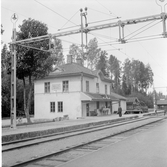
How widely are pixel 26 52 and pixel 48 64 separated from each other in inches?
98.7

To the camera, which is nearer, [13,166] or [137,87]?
[13,166]

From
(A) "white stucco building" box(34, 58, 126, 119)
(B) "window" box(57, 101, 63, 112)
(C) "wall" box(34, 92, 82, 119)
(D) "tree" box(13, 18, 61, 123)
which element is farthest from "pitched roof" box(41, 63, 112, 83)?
(D) "tree" box(13, 18, 61, 123)

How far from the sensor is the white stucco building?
1334 inches

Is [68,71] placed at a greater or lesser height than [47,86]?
greater

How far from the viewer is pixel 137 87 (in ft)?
281

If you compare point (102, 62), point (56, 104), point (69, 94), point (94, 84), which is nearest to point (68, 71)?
point (69, 94)

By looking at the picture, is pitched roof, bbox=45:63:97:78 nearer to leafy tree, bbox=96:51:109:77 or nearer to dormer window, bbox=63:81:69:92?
dormer window, bbox=63:81:69:92

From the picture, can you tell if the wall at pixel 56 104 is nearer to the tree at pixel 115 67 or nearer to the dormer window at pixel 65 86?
the dormer window at pixel 65 86

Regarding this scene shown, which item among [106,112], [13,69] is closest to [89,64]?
[106,112]

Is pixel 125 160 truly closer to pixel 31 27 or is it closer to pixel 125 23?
pixel 125 23

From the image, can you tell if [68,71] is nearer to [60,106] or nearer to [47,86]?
[47,86]

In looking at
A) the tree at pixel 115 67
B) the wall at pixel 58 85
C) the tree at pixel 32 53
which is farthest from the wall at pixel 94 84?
the tree at pixel 115 67

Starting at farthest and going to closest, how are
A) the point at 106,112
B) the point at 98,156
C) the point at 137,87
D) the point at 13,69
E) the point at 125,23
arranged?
the point at 137,87 → the point at 106,112 → the point at 13,69 → the point at 125,23 → the point at 98,156

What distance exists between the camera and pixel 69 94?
34.6 m
